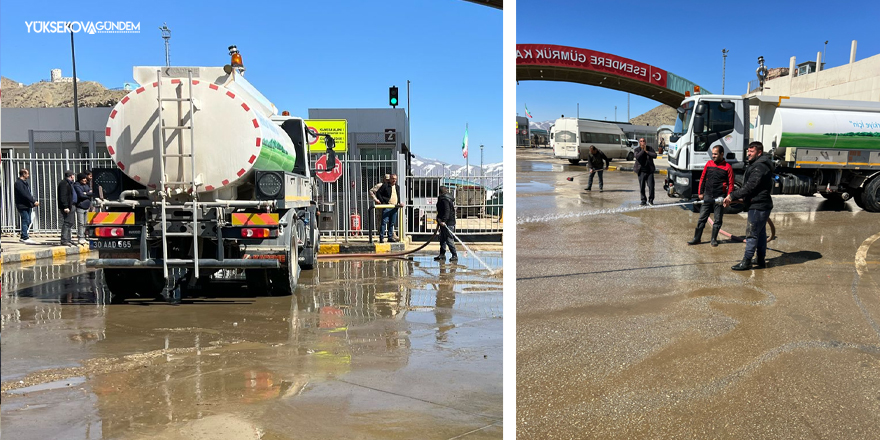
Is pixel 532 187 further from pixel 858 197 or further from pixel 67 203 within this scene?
pixel 67 203

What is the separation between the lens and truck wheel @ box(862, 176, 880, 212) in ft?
41.7

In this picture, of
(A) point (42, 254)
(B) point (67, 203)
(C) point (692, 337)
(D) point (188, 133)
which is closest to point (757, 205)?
(C) point (692, 337)

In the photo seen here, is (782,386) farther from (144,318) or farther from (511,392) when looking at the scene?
(144,318)

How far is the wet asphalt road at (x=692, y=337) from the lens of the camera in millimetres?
3607

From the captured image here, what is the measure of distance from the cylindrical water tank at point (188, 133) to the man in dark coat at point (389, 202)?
221 inches

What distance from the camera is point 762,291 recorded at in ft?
21.6

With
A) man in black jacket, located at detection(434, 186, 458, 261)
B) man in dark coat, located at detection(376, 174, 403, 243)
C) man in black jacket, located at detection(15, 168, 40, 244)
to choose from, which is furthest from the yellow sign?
man in black jacket, located at detection(434, 186, 458, 261)

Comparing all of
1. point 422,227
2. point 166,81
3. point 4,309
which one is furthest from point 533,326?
point 422,227

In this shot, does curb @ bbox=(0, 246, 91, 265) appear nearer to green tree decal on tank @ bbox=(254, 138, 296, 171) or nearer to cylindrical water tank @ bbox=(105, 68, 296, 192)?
cylindrical water tank @ bbox=(105, 68, 296, 192)

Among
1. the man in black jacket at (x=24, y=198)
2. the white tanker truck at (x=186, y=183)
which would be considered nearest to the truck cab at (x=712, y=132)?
the white tanker truck at (x=186, y=183)

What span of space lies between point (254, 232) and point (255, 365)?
9.21ft

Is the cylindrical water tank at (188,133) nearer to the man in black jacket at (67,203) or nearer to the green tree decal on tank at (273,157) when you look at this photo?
the green tree decal on tank at (273,157)

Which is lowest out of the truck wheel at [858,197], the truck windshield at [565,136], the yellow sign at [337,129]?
the truck wheel at [858,197]

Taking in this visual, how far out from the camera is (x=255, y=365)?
479 cm
